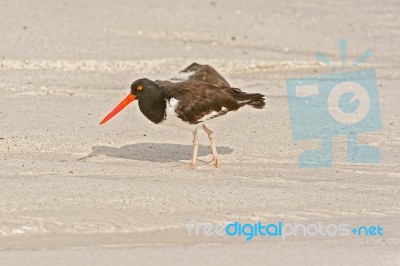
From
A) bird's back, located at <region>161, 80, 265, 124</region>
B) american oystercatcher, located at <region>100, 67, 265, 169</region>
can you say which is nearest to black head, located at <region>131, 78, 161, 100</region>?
american oystercatcher, located at <region>100, 67, 265, 169</region>

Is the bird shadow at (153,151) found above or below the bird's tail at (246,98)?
below

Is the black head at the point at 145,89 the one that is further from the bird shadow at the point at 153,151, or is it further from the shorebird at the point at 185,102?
the bird shadow at the point at 153,151

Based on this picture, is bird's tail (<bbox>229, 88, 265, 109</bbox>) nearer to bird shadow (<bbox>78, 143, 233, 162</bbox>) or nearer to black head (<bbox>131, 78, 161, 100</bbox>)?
bird shadow (<bbox>78, 143, 233, 162</bbox>)

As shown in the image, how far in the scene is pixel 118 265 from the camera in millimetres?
5520

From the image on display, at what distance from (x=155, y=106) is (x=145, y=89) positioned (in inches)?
7.2

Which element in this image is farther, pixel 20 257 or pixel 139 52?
pixel 139 52

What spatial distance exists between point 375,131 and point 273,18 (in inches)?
192

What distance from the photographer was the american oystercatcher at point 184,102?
7.62m

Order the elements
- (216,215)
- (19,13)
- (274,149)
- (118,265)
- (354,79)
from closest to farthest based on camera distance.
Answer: (118,265)
(216,215)
(274,149)
(354,79)
(19,13)

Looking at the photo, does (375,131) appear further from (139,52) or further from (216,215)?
(139,52)

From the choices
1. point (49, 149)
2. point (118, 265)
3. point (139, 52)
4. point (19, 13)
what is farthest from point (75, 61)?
point (118, 265)

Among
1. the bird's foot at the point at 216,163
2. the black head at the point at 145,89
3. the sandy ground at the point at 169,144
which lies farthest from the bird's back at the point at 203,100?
the sandy ground at the point at 169,144

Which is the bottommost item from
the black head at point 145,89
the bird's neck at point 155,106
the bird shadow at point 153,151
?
the bird shadow at point 153,151

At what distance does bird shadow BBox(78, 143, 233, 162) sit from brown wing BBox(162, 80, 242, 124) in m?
0.61
